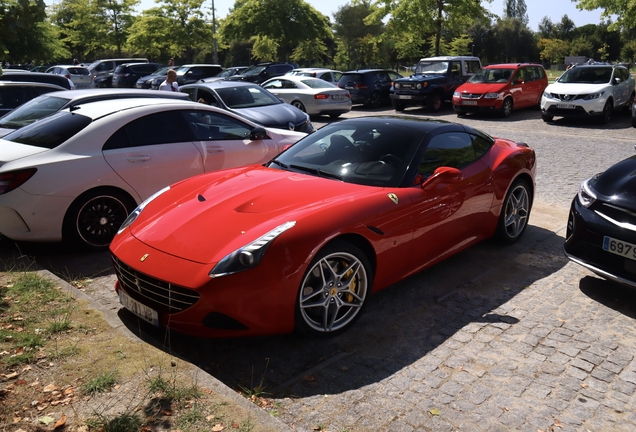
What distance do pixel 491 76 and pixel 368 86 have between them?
4.69 meters

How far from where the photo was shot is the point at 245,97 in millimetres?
13609

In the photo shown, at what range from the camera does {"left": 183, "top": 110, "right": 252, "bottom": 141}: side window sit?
287 inches

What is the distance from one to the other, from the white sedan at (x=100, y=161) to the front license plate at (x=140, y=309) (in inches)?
78.8

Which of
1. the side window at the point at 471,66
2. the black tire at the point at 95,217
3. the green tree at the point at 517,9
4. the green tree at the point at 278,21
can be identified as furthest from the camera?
the green tree at the point at 517,9

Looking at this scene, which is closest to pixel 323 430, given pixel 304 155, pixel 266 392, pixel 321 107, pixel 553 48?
pixel 266 392

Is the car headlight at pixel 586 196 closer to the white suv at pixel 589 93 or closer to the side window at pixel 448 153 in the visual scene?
the side window at pixel 448 153

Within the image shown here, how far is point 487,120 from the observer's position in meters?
19.4

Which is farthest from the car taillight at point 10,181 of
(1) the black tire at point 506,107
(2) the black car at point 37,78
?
(1) the black tire at point 506,107

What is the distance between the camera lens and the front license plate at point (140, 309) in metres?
4.07

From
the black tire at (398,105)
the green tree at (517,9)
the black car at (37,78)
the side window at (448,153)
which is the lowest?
the black tire at (398,105)

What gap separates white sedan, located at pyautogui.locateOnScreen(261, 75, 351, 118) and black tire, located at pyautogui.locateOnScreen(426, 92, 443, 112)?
2.95 metres

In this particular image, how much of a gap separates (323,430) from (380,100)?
68.6 ft

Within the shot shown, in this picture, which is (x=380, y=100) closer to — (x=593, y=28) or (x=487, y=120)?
(x=487, y=120)

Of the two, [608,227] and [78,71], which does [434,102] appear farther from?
[78,71]
